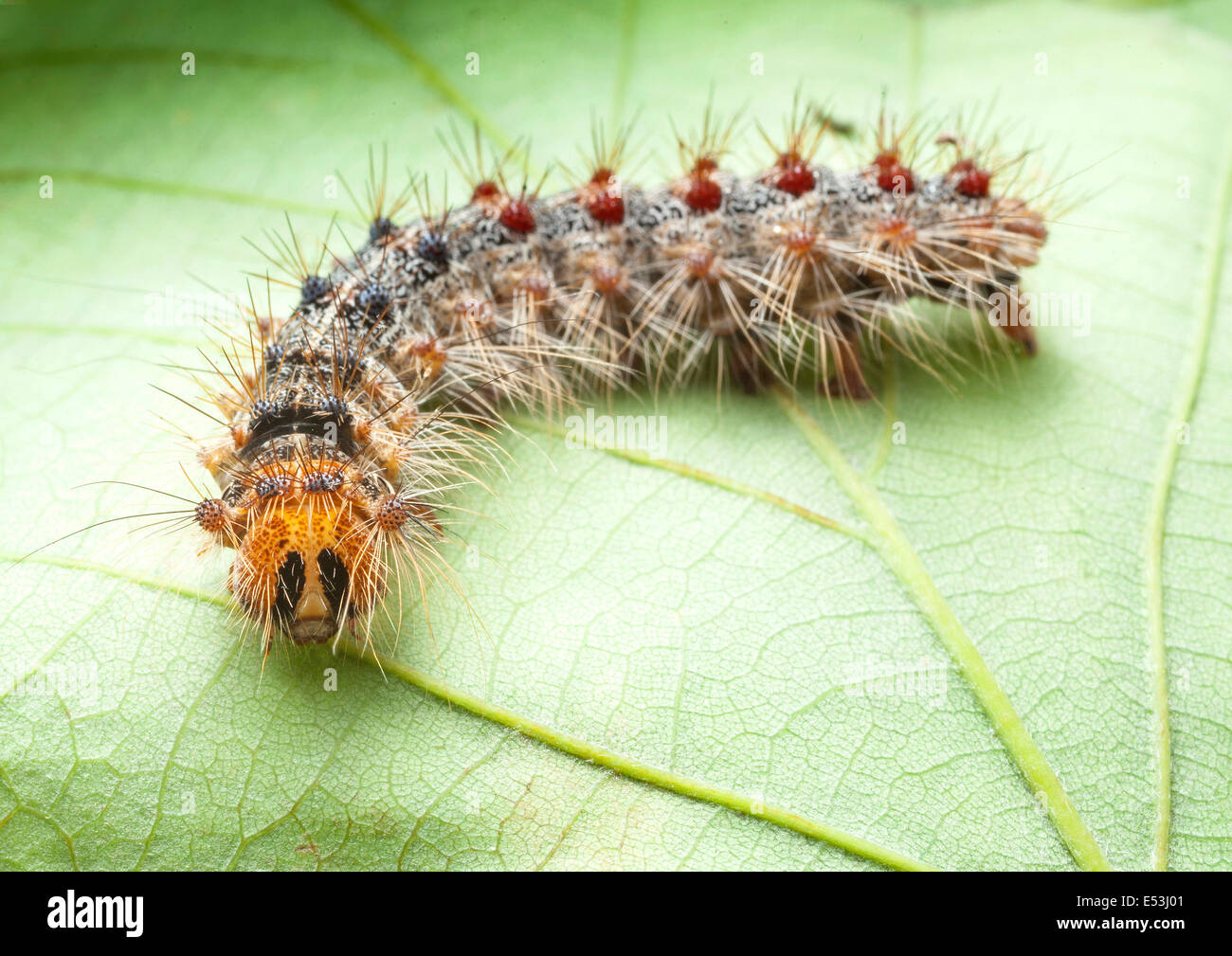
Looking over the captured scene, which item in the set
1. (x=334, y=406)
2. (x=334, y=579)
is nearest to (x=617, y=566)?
(x=334, y=579)

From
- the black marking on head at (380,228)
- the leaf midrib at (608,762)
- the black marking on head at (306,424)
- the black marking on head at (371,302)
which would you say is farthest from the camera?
the black marking on head at (380,228)

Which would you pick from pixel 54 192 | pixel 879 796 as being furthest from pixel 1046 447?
pixel 54 192

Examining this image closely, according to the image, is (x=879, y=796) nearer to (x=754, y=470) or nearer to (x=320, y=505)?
(x=754, y=470)

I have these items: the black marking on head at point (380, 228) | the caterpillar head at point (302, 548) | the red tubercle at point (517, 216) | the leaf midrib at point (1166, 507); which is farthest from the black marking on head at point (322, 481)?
the leaf midrib at point (1166, 507)

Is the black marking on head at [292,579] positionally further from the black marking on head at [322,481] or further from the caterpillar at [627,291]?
the caterpillar at [627,291]

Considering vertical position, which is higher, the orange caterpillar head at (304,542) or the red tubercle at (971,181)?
the red tubercle at (971,181)

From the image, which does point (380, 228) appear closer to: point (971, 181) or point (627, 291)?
point (627, 291)
